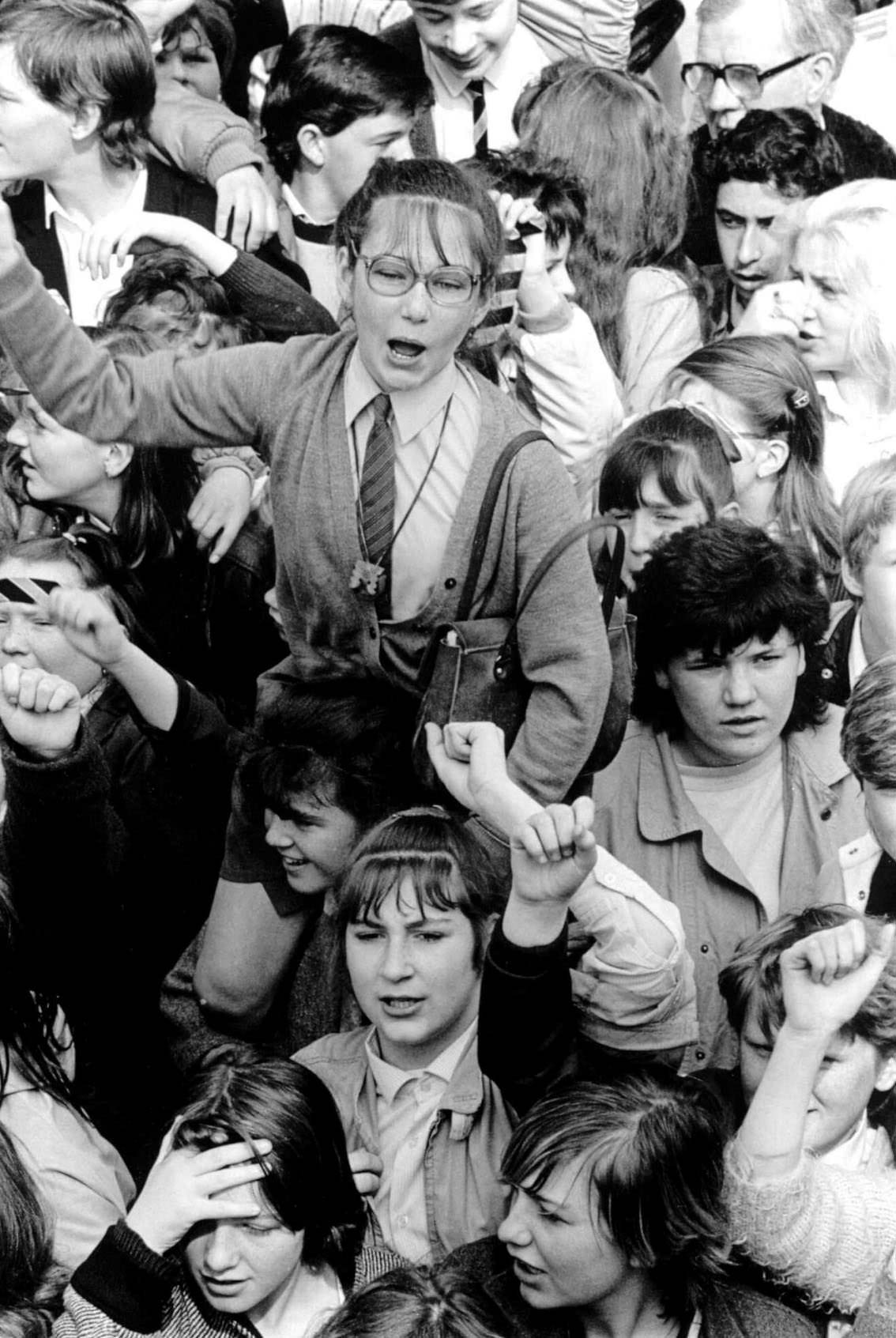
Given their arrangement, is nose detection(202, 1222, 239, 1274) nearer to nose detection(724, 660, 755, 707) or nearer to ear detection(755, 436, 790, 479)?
nose detection(724, 660, 755, 707)

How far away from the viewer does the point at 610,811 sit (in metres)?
2.99

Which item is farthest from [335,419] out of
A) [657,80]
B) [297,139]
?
[657,80]

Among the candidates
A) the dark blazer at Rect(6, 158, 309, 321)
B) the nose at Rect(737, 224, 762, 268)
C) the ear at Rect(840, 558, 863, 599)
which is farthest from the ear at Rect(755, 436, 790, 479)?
the dark blazer at Rect(6, 158, 309, 321)

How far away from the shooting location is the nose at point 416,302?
2.73 meters

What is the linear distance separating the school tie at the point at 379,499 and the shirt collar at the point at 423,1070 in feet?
1.89

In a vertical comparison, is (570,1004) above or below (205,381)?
below

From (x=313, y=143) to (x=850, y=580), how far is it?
117cm

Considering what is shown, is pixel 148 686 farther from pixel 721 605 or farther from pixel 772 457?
pixel 772 457

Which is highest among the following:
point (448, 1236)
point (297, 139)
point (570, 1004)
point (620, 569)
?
point (297, 139)

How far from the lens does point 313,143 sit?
3674mm

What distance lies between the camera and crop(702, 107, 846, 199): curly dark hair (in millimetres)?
3672

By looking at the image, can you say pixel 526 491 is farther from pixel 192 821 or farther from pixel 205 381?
pixel 192 821

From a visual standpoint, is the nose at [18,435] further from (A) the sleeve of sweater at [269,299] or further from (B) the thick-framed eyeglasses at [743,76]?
(B) the thick-framed eyeglasses at [743,76]

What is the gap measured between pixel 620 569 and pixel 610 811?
332 millimetres
